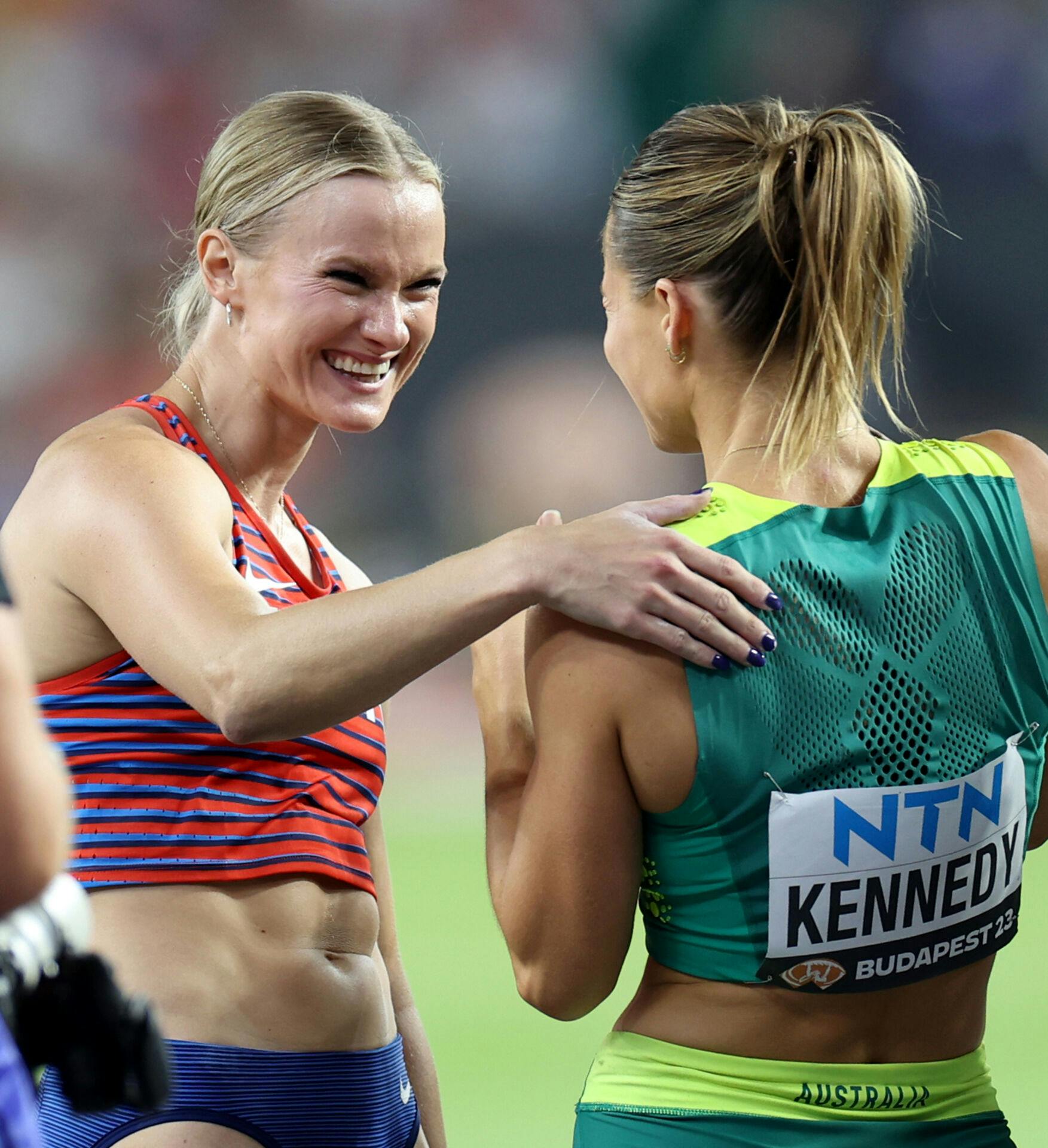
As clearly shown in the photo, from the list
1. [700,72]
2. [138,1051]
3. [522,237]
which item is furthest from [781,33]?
[138,1051]

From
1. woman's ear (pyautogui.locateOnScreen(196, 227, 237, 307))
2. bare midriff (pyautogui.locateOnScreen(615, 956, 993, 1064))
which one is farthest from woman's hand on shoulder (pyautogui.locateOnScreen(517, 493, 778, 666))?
woman's ear (pyautogui.locateOnScreen(196, 227, 237, 307))

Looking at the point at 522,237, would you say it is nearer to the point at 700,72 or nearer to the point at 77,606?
the point at 700,72

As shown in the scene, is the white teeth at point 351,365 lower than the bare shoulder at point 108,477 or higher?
higher

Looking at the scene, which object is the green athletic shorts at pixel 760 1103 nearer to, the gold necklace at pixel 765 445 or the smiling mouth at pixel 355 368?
the gold necklace at pixel 765 445

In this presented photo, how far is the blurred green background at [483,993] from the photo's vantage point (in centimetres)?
331

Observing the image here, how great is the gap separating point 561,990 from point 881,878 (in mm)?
298

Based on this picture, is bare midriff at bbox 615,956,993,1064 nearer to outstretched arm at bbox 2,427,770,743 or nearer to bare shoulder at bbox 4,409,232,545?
outstretched arm at bbox 2,427,770,743

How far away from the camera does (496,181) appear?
604cm

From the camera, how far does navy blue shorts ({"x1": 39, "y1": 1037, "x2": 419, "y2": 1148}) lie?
1347mm

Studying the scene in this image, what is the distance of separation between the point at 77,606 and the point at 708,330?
665 mm

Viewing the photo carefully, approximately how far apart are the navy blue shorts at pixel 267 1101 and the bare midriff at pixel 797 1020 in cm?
38

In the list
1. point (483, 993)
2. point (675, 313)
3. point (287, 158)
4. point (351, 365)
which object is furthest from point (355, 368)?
point (483, 993)

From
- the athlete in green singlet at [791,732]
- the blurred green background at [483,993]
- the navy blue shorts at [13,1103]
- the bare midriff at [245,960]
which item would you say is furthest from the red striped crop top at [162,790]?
the blurred green background at [483,993]

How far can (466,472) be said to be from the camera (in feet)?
19.0
